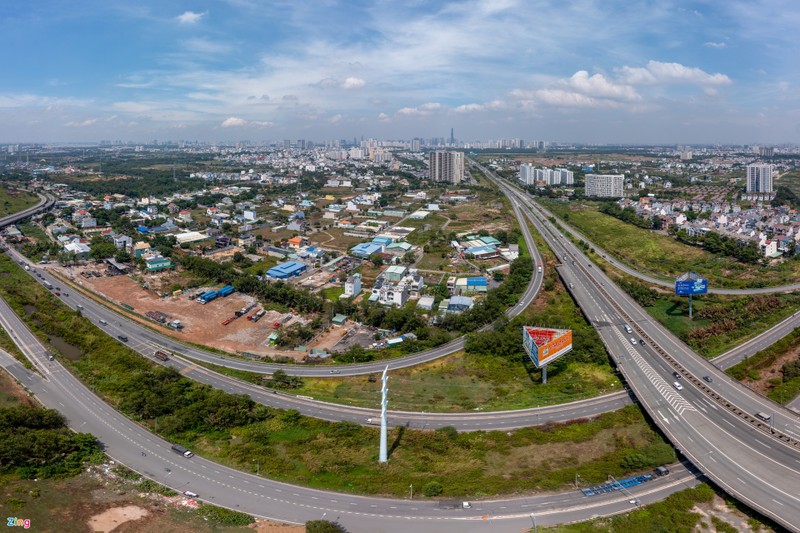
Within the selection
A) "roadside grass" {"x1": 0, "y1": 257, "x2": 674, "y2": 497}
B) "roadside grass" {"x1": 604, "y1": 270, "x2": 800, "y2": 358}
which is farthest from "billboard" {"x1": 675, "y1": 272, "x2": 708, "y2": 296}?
"roadside grass" {"x1": 0, "y1": 257, "x2": 674, "y2": 497}

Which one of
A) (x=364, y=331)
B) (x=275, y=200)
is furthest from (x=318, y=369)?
(x=275, y=200)

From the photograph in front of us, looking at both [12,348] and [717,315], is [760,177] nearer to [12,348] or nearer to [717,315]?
[717,315]

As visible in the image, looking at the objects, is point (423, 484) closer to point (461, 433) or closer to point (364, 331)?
point (461, 433)

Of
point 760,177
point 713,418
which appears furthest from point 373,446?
point 760,177

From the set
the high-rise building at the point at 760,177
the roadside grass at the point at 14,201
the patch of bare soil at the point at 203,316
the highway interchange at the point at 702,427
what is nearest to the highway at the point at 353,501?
the highway interchange at the point at 702,427

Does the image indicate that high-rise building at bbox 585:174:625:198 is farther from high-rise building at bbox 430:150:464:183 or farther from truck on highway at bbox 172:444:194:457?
truck on highway at bbox 172:444:194:457
